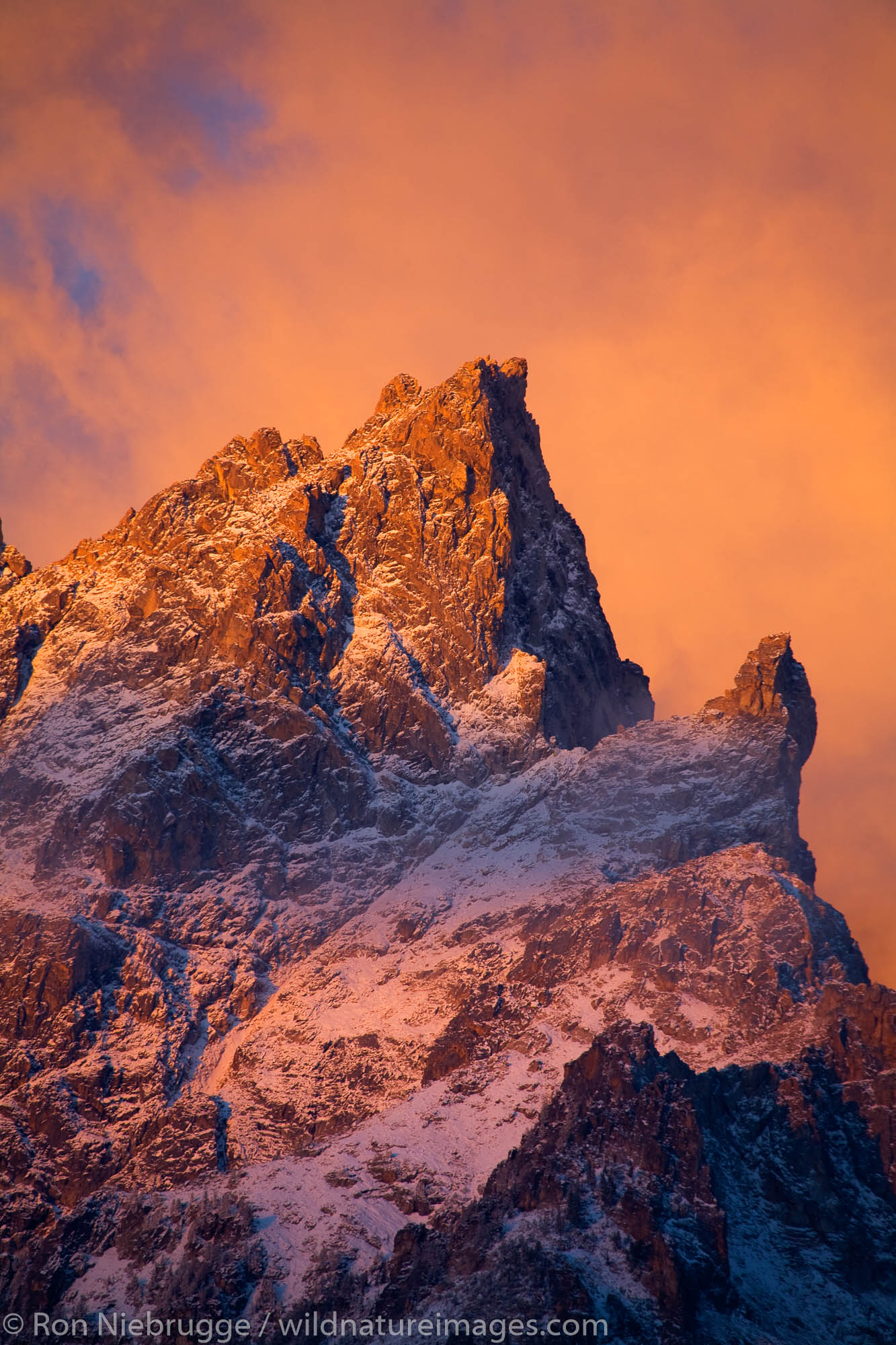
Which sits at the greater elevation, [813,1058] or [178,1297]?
[813,1058]

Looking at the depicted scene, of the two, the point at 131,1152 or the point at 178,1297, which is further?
the point at 131,1152

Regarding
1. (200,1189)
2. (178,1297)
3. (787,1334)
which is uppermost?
(200,1189)

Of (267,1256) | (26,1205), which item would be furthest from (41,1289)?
(267,1256)

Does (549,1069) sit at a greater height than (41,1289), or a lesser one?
greater

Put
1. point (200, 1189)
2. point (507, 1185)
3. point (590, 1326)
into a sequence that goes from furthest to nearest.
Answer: point (200, 1189), point (507, 1185), point (590, 1326)

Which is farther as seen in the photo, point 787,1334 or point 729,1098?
point 729,1098

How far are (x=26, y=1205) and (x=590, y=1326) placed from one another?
70.6 m

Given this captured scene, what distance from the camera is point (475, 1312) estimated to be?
164000mm

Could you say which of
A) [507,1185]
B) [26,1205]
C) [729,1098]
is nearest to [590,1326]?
[507,1185]

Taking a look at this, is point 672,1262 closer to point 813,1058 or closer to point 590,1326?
point 590,1326

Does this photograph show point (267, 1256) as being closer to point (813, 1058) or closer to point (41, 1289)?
point (41, 1289)

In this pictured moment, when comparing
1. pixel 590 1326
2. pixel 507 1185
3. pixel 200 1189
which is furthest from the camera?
pixel 200 1189

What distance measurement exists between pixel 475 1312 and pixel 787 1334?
30.3 m

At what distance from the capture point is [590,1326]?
159 m
